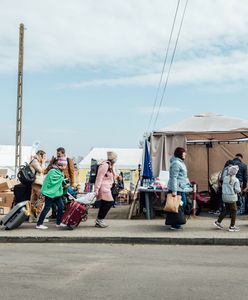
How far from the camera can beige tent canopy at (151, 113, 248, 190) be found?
1288cm

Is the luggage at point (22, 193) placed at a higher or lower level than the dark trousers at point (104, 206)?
higher

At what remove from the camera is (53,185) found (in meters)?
10.3

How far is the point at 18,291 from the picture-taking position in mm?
5676

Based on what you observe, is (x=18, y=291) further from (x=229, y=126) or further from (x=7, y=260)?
(x=229, y=126)

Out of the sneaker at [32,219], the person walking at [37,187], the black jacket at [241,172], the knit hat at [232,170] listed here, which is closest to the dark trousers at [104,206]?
the person walking at [37,187]

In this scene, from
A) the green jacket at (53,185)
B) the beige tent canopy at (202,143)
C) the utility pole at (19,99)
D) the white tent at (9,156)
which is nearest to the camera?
the green jacket at (53,185)

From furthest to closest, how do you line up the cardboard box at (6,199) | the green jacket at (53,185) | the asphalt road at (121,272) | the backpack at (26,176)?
the cardboard box at (6,199) → the backpack at (26,176) → the green jacket at (53,185) → the asphalt road at (121,272)

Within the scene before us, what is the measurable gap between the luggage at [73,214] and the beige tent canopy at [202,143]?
326 centimetres

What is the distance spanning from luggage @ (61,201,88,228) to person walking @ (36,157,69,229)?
0.18m

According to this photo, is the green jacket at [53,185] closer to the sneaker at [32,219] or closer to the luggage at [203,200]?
the sneaker at [32,219]

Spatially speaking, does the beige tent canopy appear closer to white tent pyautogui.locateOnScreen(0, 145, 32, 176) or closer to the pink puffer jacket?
the pink puffer jacket

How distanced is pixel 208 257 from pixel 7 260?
131 inches

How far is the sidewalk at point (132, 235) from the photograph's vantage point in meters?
9.25

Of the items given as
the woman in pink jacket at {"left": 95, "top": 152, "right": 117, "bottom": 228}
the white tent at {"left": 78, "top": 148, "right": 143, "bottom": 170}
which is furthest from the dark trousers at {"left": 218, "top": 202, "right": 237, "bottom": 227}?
the white tent at {"left": 78, "top": 148, "right": 143, "bottom": 170}
